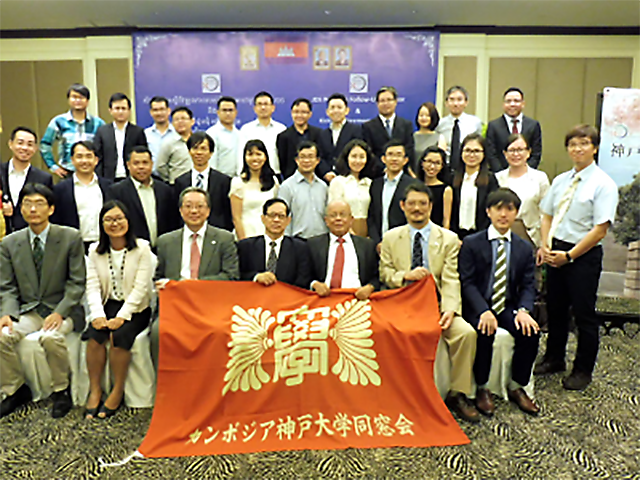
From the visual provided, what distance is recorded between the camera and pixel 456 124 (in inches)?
183

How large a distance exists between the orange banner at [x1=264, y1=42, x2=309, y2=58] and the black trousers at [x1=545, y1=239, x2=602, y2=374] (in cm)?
460

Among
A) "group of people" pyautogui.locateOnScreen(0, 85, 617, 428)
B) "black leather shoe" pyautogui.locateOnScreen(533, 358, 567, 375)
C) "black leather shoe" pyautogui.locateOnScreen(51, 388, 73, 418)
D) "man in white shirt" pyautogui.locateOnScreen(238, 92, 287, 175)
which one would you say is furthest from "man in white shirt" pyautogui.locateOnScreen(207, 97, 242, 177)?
"black leather shoe" pyautogui.locateOnScreen(533, 358, 567, 375)

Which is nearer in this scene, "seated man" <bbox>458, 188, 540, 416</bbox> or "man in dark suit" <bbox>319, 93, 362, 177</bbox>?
"seated man" <bbox>458, 188, 540, 416</bbox>

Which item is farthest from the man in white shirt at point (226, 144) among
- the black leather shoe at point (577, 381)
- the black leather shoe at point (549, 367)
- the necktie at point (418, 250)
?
the black leather shoe at point (577, 381)

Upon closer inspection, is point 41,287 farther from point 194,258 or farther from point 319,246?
point 319,246

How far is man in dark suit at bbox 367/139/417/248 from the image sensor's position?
144 inches

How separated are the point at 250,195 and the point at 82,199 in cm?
122

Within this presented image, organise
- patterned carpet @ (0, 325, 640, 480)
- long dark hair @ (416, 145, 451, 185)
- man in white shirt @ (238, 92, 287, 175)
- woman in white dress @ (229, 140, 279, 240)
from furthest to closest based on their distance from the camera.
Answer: man in white shirt @ (238, 92, 287, 175)
woman in white dress @ (229, 140, 279, 240)
long dark hair @ (416, 145, 451, 185)
patterned carpet @ (0, 325, 640, 480)

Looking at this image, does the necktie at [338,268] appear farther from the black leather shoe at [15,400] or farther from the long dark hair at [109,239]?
the black leather shoe at [15,400]

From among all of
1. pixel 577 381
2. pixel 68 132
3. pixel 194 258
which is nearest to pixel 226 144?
pixel 68 132

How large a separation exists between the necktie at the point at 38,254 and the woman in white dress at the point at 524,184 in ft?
11.0

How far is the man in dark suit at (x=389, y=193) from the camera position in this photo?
12.0ft

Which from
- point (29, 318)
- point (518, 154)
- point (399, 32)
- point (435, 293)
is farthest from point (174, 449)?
point (399, 32)

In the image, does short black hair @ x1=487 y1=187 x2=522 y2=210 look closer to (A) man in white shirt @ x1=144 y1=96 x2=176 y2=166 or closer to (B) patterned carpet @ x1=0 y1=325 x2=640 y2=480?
(B) patterned carpet @ x1=0 y1=325 x2=640 y2=480
